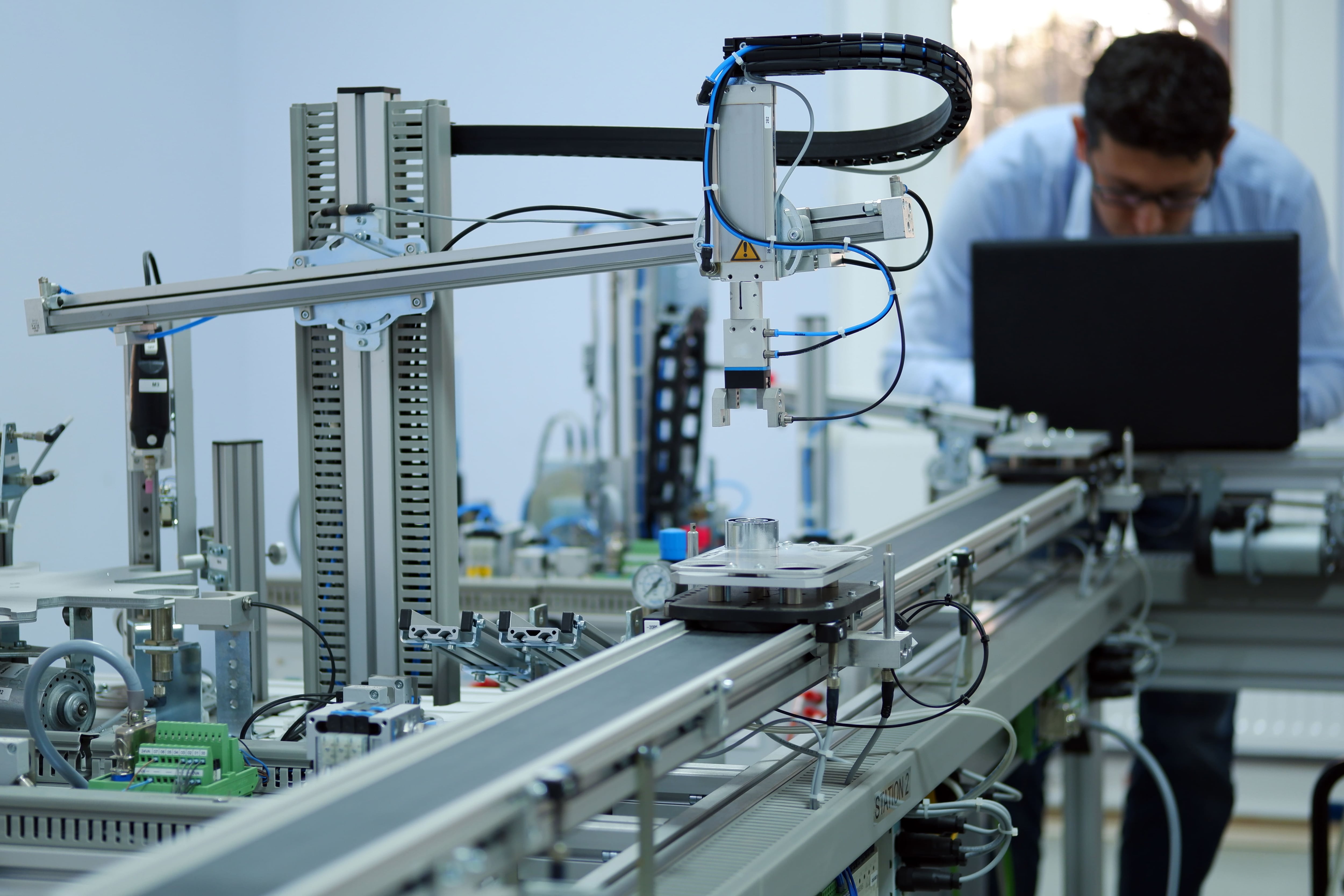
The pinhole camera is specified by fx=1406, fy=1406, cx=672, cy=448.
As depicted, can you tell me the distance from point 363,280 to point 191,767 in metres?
0.60

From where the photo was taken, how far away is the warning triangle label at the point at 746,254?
1.40 m

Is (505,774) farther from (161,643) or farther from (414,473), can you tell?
(414,473)

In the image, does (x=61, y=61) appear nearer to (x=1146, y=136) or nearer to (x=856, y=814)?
(x=1146, y=136)

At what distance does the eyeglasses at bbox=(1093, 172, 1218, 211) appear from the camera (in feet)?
10.5

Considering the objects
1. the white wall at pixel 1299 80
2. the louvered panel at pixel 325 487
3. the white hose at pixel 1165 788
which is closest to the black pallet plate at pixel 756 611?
the louvered panel at pixel 325 487

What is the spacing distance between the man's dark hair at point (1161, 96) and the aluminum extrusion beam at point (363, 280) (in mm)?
1699

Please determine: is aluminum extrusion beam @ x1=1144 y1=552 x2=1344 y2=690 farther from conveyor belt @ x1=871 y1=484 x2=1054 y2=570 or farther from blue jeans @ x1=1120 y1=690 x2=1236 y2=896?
conveyor belt @ x1=871 y1=484 x2=1054 y2=570

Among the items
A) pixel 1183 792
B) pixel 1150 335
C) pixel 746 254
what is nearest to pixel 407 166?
pixel 746 254

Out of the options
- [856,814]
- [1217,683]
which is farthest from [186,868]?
[1217,683]

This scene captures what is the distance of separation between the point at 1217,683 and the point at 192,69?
133 inches

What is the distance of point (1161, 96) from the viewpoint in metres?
2.96

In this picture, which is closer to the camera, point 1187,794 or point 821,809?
point 821,809

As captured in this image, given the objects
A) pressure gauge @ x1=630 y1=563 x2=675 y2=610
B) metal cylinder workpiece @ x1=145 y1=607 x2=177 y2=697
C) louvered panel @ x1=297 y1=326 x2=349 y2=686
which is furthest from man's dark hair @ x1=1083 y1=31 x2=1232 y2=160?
metal cylinder workpiece @ x1=145 y1=607 x2=177 y2=697

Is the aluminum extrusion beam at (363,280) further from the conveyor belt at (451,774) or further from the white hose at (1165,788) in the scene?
the white hose at (1165,788)
